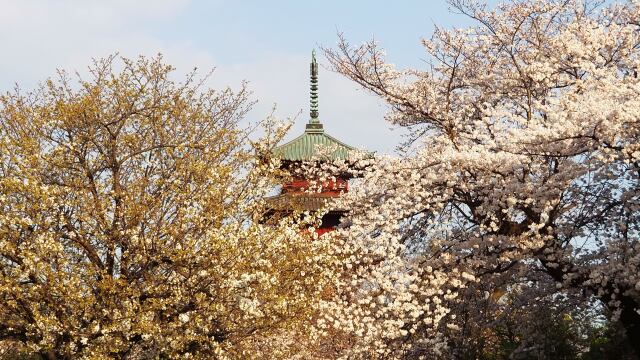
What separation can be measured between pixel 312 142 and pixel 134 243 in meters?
20.8

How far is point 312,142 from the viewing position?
3522 cm

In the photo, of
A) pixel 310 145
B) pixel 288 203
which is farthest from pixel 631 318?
pixel 310 145

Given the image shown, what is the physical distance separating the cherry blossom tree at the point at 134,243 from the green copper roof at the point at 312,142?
Answer: 1619cm

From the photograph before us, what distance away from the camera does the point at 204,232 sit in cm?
1565

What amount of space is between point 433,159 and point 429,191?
0.63 metres

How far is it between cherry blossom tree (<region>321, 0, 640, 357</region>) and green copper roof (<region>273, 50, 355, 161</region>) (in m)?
14.4

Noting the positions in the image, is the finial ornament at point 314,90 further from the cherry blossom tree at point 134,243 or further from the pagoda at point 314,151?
the cherry blossom tree at point 134,243

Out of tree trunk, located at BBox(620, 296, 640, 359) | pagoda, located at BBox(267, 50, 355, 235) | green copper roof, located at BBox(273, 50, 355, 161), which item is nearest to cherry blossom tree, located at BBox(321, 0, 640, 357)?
tree trunk, located at BBox(620, 296, 640, 359)

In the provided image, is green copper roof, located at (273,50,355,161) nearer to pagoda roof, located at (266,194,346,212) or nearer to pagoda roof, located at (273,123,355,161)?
pagoda roof, located at (273,123,355,161)

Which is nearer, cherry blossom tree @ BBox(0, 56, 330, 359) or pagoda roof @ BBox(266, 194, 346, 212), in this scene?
cherry blossom tree @ BBox(0, 56, 330, 359)

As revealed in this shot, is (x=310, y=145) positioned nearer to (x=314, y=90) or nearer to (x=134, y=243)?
(x=314, y=90)

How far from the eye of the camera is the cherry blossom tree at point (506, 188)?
15.0m

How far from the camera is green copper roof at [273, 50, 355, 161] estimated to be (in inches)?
1335

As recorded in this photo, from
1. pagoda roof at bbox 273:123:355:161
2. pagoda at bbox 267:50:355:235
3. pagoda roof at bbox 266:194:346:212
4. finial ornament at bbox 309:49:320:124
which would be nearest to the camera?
pagoda roof at bbox 266:194:346:212
